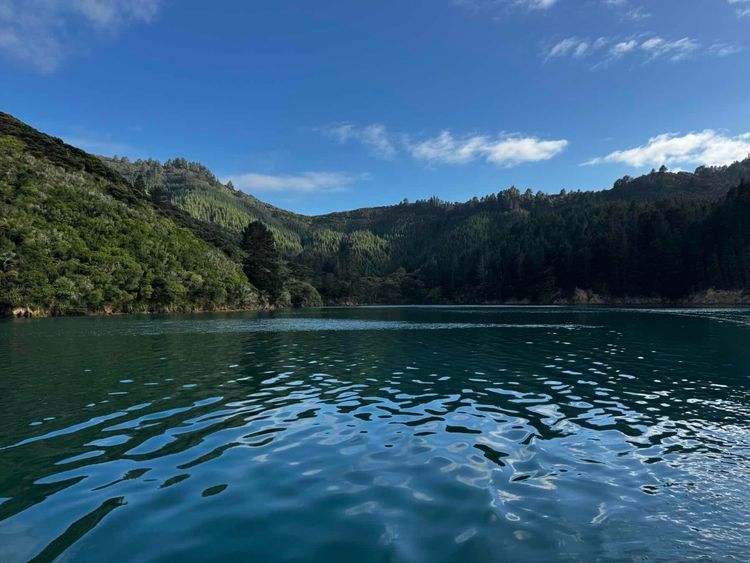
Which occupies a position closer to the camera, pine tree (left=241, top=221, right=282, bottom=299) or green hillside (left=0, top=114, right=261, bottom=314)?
green hillside (left=0, top=114, right=261, bottom=314)

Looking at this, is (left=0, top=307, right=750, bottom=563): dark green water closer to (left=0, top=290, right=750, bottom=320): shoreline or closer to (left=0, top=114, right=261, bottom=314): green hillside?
(left=0, top=290, right=750, bottom=320): shoreline

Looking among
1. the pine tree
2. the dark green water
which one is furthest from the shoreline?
the dark green water

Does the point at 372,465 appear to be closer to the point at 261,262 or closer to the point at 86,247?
the point at 86,247

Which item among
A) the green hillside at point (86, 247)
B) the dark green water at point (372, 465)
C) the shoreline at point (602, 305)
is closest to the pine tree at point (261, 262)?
the shoreline at point (602, 305)

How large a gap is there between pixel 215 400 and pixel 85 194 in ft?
406

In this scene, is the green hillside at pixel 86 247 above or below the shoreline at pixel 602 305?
above

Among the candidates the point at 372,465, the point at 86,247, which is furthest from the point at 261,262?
the point at 372,465

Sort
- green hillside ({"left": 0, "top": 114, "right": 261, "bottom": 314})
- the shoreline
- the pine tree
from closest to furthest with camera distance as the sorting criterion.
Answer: the shoreline → green hillside ({"left": 0, "top": 114, "right": 261, "bottom": 314}) → the pine tree

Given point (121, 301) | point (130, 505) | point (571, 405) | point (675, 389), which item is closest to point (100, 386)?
point (130, 505)

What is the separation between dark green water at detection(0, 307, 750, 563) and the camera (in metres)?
7.61

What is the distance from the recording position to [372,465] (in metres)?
11.4

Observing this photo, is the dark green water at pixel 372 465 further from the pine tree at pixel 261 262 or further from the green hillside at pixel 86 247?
the pine tree at pixel 261 262

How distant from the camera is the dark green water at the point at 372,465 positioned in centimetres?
761

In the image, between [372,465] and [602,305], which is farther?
[602,305]
